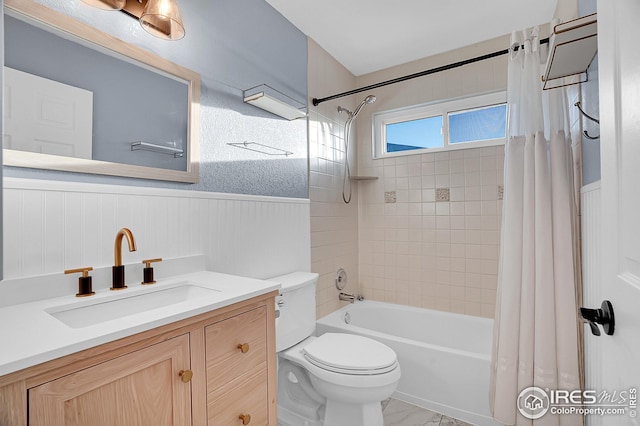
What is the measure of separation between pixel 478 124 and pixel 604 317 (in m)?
2.25

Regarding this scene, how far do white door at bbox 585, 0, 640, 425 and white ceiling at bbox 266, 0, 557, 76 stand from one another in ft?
5.50

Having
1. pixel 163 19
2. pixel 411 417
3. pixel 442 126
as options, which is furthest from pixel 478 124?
pixel 163 19

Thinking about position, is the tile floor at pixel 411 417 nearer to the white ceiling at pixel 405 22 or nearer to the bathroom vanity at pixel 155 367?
the bathroom vanity at pixel 155 367

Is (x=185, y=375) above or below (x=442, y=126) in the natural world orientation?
below

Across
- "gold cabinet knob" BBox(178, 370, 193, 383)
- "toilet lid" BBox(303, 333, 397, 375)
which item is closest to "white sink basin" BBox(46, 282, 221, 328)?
"gold cabinet knob" BBox(178, 370, 193, 383)

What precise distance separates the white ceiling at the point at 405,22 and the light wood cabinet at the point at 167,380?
6.42ft

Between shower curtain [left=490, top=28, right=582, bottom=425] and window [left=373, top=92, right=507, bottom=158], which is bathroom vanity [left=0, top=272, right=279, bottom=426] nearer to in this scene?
shower curtain [left=490, top=28, right=582, bottom=425]

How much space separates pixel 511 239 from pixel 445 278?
1.16 m

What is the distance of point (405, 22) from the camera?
2.28 meters

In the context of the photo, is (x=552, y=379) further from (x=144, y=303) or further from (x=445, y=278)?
(x=144, y=303)

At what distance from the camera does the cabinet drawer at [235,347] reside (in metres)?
0.94

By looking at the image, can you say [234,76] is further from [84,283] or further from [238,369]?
[238,369]

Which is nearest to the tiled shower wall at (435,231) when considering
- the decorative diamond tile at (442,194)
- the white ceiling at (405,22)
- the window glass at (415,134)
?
the decorative diamond tile at (442,194)

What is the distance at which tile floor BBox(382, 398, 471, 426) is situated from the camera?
6.05ft
